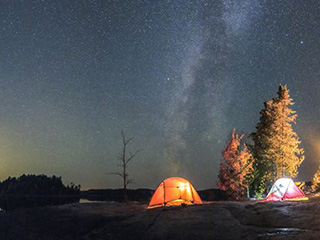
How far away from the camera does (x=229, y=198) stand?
36.4 m

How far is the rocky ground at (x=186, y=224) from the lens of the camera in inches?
437

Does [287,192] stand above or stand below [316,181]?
below

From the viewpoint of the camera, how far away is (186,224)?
12.9 metres

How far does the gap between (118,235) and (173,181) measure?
8.16 m

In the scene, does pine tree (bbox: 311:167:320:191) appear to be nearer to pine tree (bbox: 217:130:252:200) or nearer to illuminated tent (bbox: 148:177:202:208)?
pine tree (bbox: 217:130:252:200)

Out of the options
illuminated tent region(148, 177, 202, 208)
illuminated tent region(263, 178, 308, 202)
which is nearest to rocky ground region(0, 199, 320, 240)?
illuminated tent region(148, 177, 202, 208)

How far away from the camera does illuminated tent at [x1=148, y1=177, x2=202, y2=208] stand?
786 inches

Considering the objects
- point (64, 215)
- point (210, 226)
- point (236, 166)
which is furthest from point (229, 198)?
point (210, 226)

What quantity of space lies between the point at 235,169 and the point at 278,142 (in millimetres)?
5739

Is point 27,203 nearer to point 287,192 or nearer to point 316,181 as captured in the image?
point 316,181

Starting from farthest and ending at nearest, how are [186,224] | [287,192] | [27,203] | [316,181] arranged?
[27,203]
[316,181]
[287,192]
[186,224]

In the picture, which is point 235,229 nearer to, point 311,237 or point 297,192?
point 311,237

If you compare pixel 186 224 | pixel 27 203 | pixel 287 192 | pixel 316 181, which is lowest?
pixel 186 224

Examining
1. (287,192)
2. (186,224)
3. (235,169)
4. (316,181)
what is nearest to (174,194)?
(186,224)
